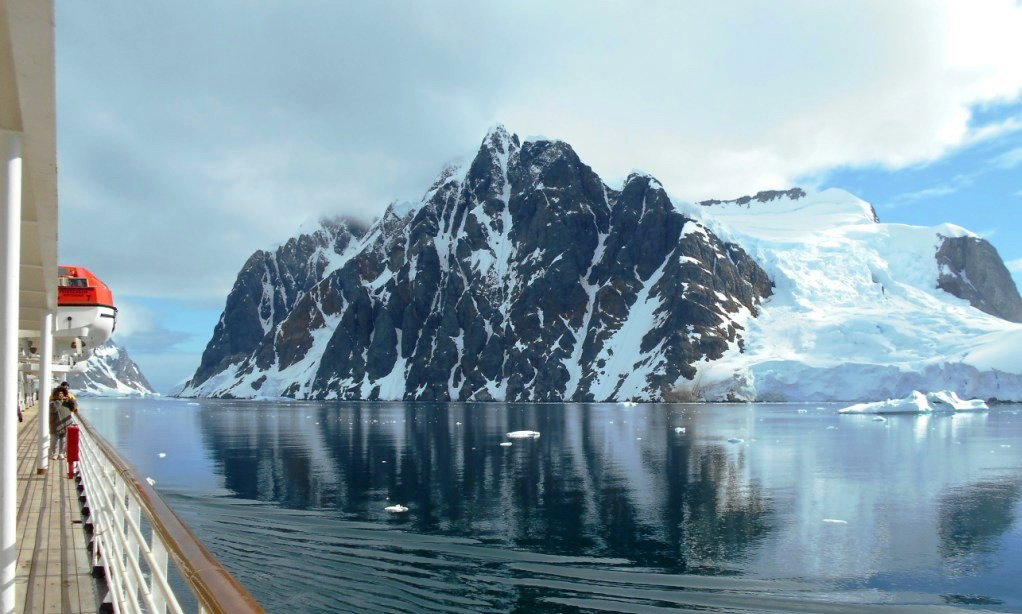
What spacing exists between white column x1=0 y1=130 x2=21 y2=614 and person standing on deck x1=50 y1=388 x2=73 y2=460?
1840cm

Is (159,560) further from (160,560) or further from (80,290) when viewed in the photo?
(80,290)

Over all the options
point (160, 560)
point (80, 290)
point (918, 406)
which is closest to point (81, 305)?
point (80, 290)

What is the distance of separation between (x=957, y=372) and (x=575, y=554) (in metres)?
163

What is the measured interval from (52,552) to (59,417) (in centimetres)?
1328

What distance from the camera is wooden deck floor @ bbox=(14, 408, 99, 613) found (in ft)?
31.3

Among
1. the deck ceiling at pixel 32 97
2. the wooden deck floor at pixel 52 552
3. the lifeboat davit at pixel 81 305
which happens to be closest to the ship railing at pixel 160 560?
the wooden deck floor at pixel 52 552

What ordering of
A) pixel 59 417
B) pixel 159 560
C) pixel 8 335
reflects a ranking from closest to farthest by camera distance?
pixel 159 560, pixel 8 335, pixel 59 417

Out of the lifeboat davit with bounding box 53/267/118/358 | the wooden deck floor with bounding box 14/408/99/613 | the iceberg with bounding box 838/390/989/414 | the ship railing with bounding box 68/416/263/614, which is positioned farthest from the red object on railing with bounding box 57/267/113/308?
the iceberg with bounding box 838/390/989/414

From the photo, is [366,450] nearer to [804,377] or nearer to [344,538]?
[344,538]

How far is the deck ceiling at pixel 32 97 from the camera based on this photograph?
228 inches

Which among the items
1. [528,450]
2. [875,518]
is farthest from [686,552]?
[528,450]

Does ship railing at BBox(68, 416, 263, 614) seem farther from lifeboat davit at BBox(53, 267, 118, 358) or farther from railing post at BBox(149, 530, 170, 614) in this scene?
lifeboat davit at BBox(53, 267, 118, 358)

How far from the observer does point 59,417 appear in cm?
2339

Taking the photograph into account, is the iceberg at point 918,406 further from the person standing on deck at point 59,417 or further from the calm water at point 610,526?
the person standing on deck at point 59,417
